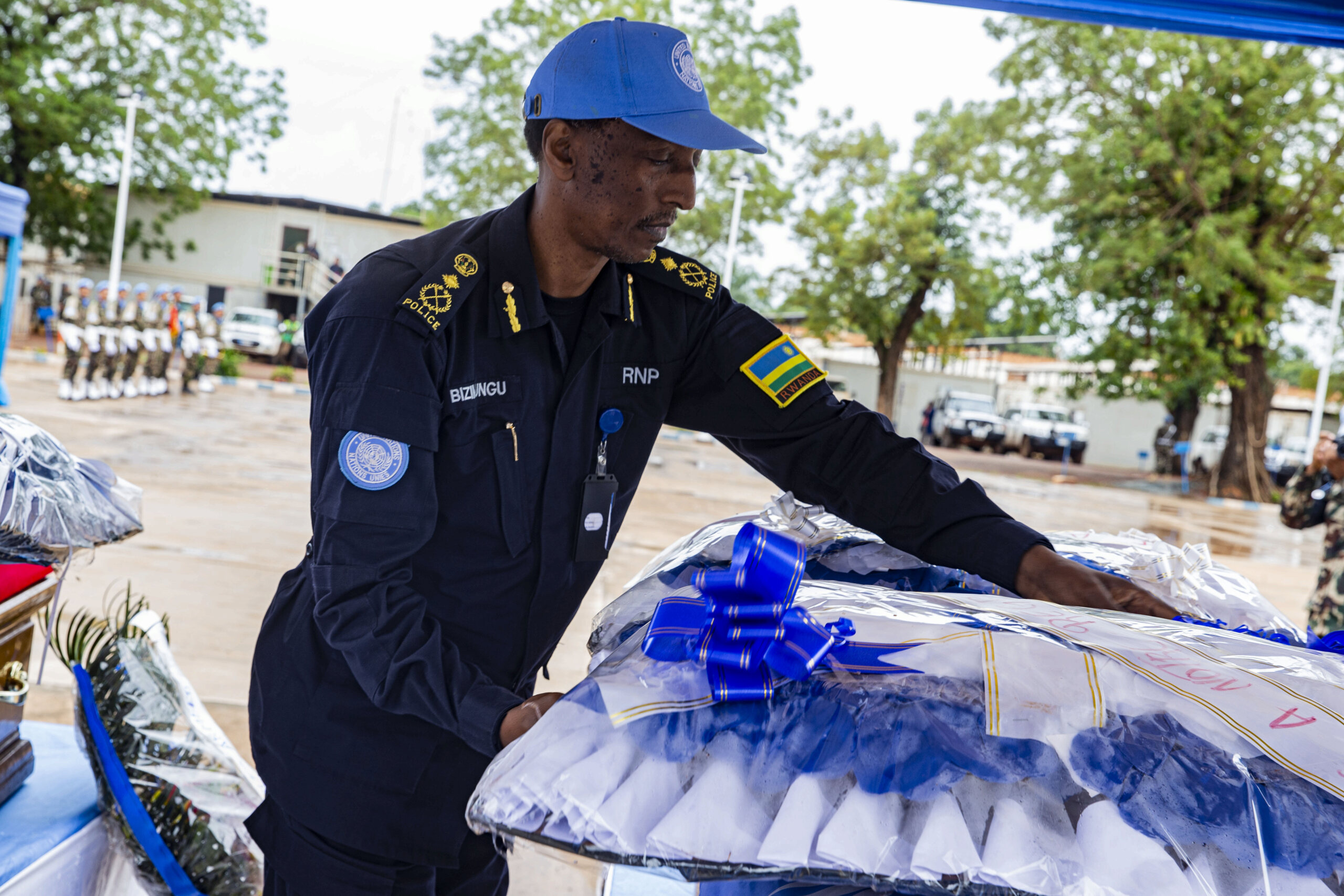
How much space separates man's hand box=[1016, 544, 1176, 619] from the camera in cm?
119

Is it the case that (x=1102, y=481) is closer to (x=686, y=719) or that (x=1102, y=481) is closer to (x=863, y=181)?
(x=863, y=181)

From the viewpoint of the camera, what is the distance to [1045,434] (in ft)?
78.1

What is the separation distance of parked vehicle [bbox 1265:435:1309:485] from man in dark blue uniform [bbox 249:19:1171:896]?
2318 cm

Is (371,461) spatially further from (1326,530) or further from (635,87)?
(1326,530)

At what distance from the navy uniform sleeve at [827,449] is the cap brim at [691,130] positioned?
36 cm

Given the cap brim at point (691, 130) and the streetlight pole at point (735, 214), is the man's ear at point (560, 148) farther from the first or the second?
the streetlight pole at point (735, 214)

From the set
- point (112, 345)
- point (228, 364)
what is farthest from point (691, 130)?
point (228, 364)

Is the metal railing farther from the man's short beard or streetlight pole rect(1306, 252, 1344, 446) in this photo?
the man's short beard

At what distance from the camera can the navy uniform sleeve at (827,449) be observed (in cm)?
128

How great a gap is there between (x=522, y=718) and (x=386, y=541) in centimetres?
27

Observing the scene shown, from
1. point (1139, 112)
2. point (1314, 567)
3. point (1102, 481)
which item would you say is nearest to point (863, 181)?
point (1139, 112)

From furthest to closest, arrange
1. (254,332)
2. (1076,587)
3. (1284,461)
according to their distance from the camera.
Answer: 1. (254,332)
2. (1284,461)
3. (1076,587)

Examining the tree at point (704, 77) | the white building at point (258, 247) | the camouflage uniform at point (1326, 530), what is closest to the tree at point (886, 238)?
the tree at point (704, 77)

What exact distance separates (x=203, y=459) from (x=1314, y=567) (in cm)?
1054
